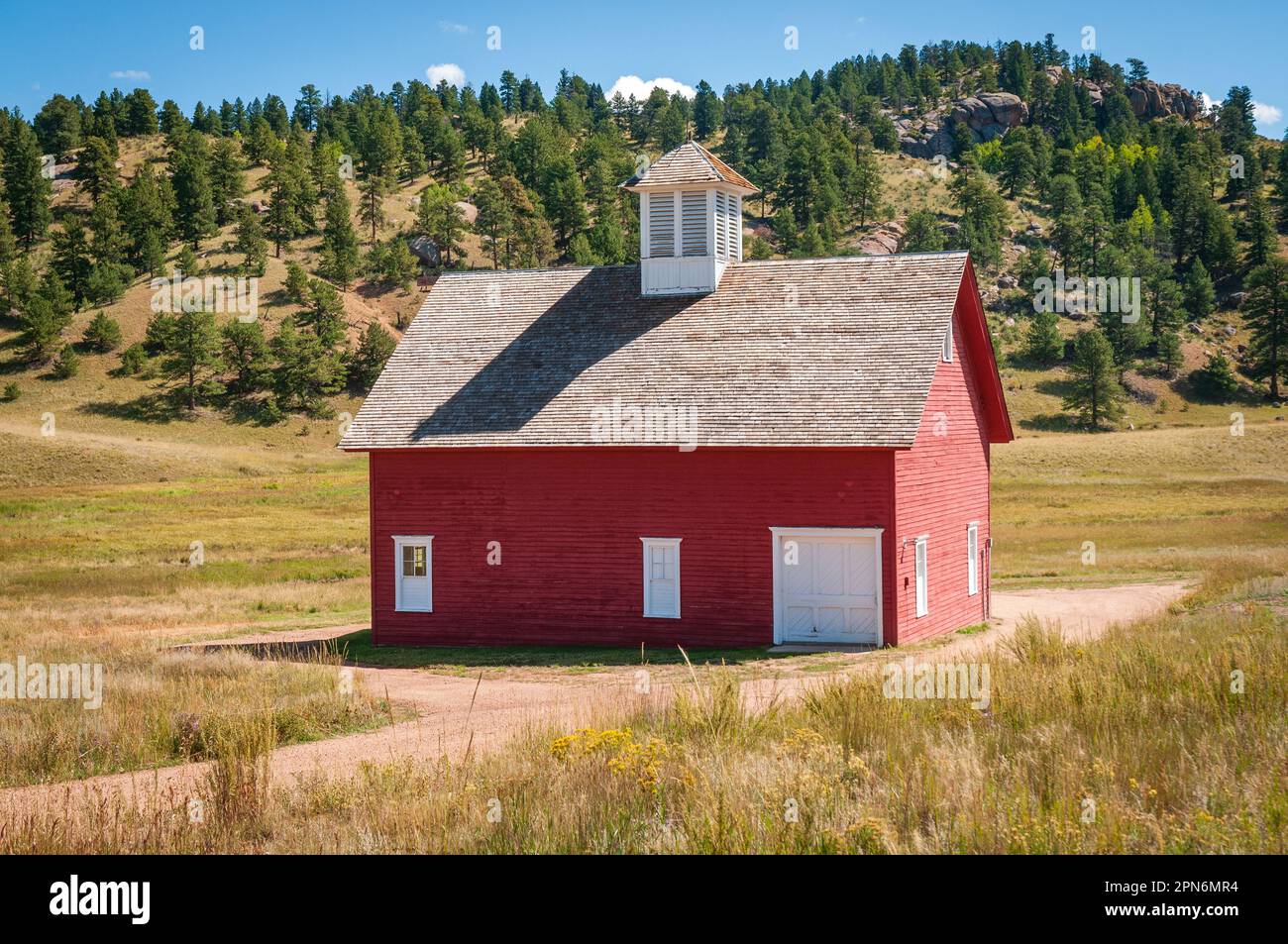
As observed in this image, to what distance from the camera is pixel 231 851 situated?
859 cm

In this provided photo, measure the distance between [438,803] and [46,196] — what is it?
15015cm

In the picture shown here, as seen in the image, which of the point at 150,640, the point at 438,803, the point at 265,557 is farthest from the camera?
the point at 265,557

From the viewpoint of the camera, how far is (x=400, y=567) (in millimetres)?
27516

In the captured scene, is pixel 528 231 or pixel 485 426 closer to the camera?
pixel 485 426

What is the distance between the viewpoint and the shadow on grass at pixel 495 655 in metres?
23.4

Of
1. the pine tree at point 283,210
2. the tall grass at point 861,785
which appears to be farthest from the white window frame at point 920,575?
the pine tree at point 283,210

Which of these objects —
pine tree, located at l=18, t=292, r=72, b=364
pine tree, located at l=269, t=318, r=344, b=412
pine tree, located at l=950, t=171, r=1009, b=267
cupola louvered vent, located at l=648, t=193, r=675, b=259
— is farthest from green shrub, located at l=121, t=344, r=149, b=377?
pine tree, located at l=950, t=171, r=1009, b=267

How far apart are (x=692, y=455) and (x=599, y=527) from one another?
2646 mm

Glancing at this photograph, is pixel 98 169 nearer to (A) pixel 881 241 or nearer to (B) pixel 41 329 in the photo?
(B) pixel 41 329

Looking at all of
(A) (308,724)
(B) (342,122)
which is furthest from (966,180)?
(A) (308,724)

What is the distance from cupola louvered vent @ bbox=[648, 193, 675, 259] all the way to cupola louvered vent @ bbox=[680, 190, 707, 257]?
32 cm

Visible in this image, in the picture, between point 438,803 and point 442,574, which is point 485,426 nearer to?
point 442,574

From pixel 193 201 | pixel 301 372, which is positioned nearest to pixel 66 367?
pixel 301 372

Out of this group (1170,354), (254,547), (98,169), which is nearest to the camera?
(254,547)
